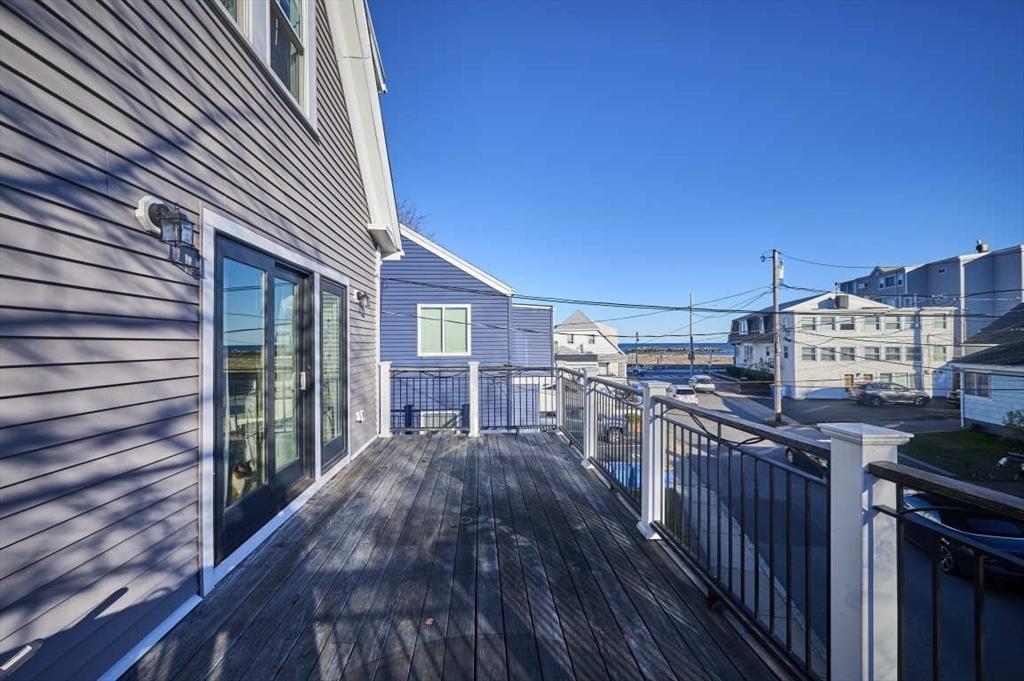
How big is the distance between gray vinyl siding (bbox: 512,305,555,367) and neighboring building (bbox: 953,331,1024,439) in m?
14.6

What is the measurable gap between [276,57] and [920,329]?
29.2 metres

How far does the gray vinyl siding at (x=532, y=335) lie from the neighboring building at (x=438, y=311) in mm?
912

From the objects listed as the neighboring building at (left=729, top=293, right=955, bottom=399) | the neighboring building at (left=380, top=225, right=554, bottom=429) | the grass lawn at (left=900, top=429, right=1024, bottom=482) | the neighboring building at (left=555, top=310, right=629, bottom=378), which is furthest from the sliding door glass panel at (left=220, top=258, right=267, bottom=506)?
the neighboring building at (left=555, top=310, right=629, bottom=378)

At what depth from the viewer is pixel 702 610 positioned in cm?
186

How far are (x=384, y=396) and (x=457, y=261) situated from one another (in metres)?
4.78

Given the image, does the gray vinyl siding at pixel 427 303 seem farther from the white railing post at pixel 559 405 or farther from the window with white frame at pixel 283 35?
the window with white frame at pixel 283 35

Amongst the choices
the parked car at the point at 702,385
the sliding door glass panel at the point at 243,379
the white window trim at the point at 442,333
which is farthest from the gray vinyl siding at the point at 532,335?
the parked car at the point at 702,385

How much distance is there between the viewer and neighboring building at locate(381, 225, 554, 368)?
9.48m

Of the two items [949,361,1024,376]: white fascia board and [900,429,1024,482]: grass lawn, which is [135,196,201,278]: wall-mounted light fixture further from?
[949,361,1024,376]: white fascia board

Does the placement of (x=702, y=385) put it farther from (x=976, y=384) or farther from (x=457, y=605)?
(x=457, y=605)

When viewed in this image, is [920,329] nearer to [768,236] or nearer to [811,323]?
[811,323]

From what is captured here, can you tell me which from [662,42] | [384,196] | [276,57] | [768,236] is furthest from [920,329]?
[276,57]

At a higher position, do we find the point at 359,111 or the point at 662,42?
the point at 662,42

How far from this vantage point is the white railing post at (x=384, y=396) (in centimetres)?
554
